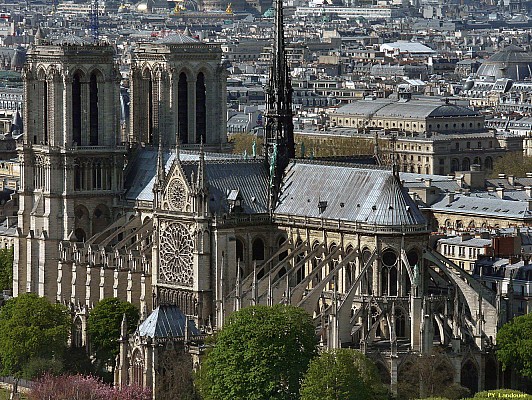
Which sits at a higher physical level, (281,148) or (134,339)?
(281,148)

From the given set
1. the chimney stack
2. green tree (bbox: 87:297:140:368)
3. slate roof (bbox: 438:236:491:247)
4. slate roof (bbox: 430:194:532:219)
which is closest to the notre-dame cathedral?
green tree (bbox: 87:297:140:368)

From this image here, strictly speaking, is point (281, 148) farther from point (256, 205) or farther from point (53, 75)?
point (53, 75)

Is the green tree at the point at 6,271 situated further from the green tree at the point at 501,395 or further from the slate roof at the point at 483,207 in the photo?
the green tree at the point at 501,395

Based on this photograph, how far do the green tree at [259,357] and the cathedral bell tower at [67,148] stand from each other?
32603 mm

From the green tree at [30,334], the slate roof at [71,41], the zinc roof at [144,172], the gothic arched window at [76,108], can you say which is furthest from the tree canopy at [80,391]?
the slate roof at [71,41]

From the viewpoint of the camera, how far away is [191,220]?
503 ft

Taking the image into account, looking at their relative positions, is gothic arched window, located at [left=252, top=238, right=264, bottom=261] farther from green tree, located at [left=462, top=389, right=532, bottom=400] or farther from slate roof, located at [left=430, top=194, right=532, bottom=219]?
slate roof, located at [left=430, top=194, right=532, bottom=219]

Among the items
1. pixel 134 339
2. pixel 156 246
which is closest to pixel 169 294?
pixel 156 246

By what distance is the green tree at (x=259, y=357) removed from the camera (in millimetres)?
134375

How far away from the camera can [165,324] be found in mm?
143125

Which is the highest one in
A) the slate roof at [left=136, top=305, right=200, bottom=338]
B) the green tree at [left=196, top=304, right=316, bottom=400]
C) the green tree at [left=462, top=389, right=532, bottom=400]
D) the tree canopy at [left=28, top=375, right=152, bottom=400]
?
the slate roof at [left=136, top=305, right=200, bottom=338]

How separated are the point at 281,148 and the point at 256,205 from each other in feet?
14.3

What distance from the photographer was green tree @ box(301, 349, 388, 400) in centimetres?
13025

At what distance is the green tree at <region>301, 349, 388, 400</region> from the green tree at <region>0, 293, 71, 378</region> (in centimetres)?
2150
